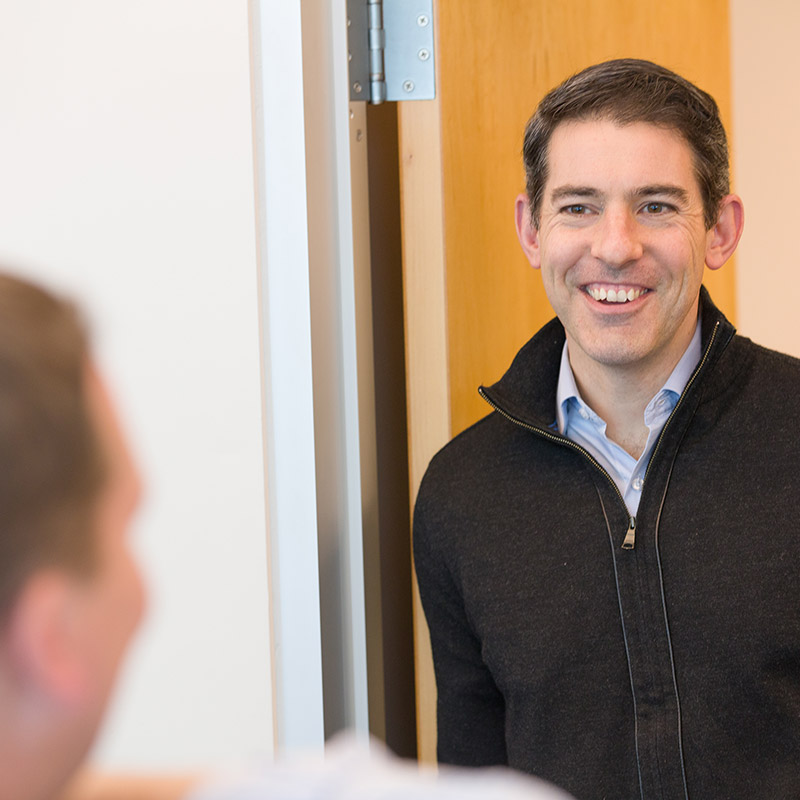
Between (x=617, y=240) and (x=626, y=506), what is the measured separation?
0.29 metres

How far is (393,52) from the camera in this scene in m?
1.16

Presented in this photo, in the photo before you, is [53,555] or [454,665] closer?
[53,555]

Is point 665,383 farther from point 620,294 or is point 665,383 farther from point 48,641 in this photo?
point 48,641

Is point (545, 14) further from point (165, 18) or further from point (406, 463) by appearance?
point (165, 18)

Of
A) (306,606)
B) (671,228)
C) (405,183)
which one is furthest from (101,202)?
(671,228)

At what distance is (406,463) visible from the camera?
1388 mm

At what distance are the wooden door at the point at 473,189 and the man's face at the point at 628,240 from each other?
15cm

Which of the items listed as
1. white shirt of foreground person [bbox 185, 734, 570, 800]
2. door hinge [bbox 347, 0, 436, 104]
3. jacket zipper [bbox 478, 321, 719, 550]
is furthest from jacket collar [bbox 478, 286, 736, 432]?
white shirt of foreground person [bbox 185, 734, 570, 800]

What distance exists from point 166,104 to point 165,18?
0.22 ft

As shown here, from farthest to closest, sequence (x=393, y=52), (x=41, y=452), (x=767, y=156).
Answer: (x=767, y=156) < (x=393, y=52) < (x=41, y=452)

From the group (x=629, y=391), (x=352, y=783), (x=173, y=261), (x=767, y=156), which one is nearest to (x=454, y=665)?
(x=629, y=391)

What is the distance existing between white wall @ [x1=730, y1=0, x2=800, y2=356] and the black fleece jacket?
1.75 meters

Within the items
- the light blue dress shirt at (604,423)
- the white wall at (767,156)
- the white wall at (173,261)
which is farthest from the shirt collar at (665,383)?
the white wall at (767,156)

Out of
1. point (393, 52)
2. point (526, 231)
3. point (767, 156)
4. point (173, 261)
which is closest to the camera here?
point (173, 261)
